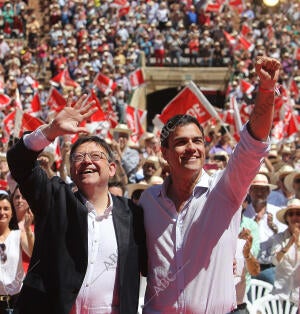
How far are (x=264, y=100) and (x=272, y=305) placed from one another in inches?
152

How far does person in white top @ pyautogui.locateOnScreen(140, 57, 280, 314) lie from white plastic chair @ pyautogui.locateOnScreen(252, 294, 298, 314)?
10.9 ft

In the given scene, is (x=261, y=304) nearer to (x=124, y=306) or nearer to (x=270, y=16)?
(x=124, y=306)

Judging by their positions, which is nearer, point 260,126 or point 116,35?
point 260,126

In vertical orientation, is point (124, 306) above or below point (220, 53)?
below

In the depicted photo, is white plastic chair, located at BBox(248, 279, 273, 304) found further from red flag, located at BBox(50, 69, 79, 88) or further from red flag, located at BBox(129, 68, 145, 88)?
red flag, located at BBox(129, 68, 145, 88)

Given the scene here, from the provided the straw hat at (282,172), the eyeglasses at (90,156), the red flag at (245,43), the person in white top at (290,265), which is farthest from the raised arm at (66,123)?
the red flag at (245,43)

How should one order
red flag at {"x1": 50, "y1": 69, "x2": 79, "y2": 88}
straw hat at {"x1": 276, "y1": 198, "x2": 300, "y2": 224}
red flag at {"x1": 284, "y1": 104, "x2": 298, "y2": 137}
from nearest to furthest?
straw hat at {"x1": 276, "y1": 198, "x2": 300, "y2": 224}
red flag at {"x1": 284, "y1": 104, "x2": 298, "y2": 137}
red flag at {"x1": 50, "y1": 69, "x2": 79, "y2": 88}

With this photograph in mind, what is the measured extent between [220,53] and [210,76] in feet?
2.57

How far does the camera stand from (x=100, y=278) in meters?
4.16

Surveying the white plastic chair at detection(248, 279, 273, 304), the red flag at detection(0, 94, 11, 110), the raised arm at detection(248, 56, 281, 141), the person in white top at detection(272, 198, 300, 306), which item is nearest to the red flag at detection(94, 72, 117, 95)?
the red flag at detection(0, 94, 11, 110)

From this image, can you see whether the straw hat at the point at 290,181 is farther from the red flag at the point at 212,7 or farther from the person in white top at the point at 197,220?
the red flag at the point at 212,7

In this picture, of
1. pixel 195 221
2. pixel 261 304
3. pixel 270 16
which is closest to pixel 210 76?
pixel 270 16

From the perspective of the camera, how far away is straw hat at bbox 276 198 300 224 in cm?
758

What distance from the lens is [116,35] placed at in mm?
26625
